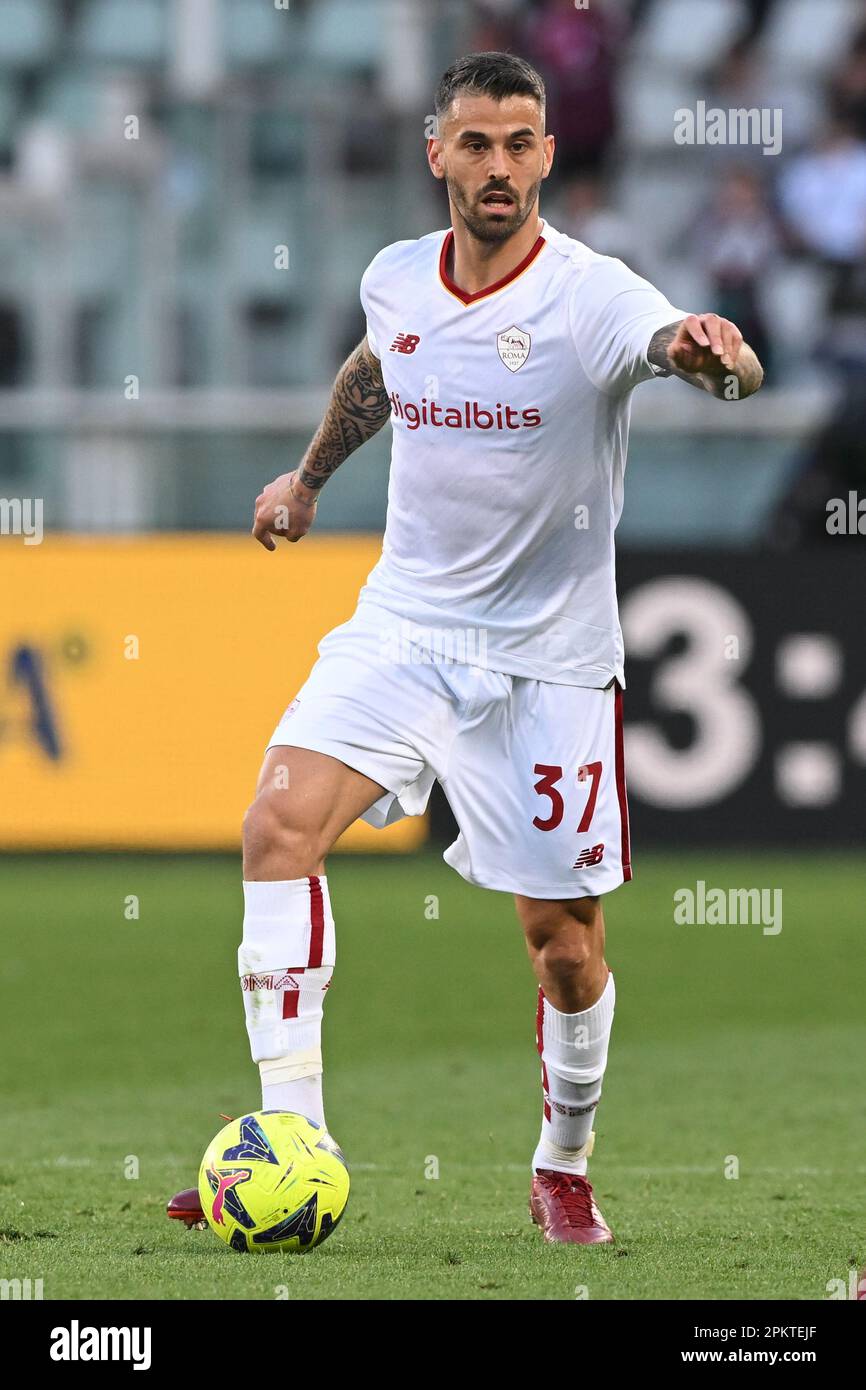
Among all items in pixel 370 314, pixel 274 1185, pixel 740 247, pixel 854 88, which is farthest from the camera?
pixel 854 88

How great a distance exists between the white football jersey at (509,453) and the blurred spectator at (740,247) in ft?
29.3

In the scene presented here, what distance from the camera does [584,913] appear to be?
16.8 feet

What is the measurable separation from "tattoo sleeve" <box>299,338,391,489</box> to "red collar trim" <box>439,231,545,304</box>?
377 millimetres

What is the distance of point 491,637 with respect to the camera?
5074mm

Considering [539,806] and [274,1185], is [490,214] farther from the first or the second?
[274,1185]

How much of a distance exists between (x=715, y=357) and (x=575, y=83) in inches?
454

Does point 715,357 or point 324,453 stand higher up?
point 715,357

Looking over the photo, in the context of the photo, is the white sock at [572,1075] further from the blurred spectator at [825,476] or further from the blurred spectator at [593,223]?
the blurred spectator at [593,223]

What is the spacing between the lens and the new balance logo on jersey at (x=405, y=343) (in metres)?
5.03

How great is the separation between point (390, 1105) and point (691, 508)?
7020 millimetres

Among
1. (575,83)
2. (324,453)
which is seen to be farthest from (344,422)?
(575,83)

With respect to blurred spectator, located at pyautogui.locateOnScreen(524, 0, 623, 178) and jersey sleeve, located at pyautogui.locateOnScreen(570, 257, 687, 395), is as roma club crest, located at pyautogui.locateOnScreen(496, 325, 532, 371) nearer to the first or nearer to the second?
jersey sleeve, located at pyautogui.locateOnScreen(570, 257, 687, 395)

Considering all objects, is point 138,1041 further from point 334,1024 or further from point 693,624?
point 693,624

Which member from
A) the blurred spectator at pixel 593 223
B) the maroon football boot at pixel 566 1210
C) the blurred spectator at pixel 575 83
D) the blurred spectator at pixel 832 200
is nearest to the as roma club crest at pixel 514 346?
the maroon football boot at pixel 566 1210
